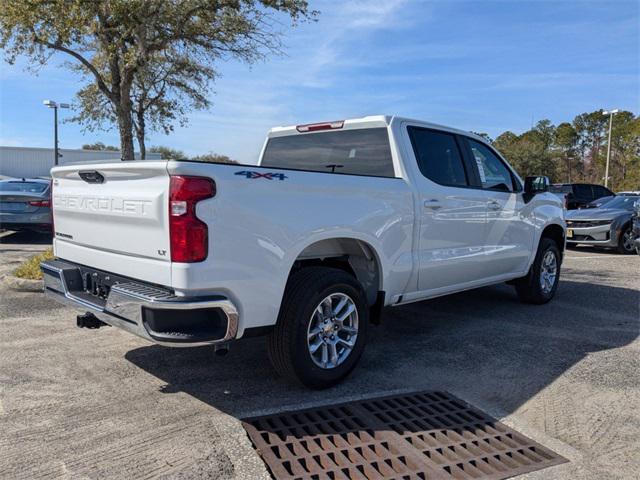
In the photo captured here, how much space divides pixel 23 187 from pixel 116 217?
9.55 meters

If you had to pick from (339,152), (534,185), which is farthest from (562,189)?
(339,152)

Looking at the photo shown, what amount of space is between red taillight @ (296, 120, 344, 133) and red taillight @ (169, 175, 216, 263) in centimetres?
224

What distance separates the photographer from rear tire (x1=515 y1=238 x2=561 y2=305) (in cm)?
662

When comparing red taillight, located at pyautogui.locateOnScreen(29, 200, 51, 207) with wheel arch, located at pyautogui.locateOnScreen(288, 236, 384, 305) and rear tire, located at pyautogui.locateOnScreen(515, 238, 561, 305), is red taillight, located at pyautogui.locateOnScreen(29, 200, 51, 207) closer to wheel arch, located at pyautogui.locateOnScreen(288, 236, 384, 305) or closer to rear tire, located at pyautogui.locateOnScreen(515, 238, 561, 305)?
wheel arch, located at pyautogui.locateOnScreen(288, 236, 384, 305)

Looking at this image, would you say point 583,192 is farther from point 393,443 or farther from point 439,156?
point 393,443

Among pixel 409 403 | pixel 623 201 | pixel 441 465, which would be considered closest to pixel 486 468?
pixel 441 465

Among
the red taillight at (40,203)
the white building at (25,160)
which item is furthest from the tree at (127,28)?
the white building at (25,160)

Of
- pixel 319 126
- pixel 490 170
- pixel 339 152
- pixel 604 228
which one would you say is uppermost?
pixel 319 126

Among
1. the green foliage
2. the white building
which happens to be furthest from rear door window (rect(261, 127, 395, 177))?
the white building

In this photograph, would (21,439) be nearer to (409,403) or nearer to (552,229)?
(409,403)

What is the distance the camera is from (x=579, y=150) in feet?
175

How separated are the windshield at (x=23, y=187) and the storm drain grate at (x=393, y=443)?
10.1m

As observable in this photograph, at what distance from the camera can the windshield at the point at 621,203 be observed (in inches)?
520

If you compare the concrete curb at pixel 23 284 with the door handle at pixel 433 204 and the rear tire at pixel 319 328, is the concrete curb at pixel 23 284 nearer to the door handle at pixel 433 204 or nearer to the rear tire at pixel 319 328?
the rear tire at pixel 319 328
